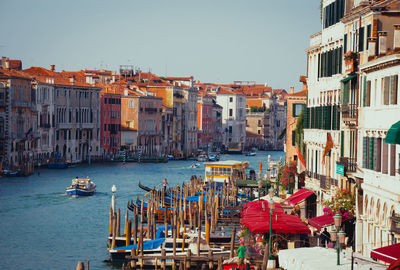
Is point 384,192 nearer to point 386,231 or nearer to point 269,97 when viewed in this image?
point 386,231

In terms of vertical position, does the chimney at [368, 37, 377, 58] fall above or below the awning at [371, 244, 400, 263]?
above

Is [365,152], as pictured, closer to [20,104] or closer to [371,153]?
[371,153]

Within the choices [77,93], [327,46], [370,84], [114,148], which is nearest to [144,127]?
[114,148]

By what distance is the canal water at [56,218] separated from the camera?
20.0 metres

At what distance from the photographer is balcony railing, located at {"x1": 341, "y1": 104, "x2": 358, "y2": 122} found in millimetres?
14391

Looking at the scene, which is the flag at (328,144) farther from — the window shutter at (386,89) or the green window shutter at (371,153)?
the window shutter at (386,89)

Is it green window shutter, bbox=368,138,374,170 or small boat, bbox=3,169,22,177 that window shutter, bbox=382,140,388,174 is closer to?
green window shutter, bbox=368,138,374,170

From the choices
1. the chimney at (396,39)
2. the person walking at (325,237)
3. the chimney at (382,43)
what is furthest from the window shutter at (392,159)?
the person walking at (325,237)

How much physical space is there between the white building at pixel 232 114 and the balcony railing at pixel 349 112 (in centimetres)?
7759

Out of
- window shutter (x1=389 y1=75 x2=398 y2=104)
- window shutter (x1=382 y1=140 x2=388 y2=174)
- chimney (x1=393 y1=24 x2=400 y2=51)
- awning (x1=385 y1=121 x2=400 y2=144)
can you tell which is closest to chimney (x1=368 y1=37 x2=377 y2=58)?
chimney (x1=393 y1=24 x2=400 y2=51)

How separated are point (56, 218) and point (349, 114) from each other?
47.6 feet

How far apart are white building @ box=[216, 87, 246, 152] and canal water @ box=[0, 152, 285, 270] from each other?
45.1 meters

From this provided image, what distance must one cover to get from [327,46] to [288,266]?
→ 764cm

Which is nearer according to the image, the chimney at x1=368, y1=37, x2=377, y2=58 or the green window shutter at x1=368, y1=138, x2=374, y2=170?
the green window shutter at x1=368, y1=138, x2=374, y2=170
